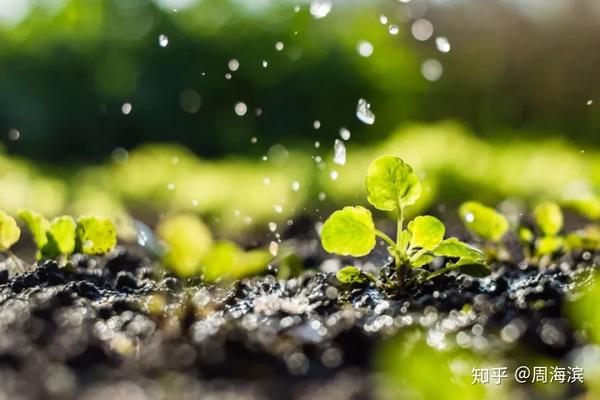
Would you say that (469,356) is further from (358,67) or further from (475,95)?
(475,95)

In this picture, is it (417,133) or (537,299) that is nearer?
(537,299)

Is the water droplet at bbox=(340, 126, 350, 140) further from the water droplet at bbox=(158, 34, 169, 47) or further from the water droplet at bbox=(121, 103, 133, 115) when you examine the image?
the water droplet at bbox=(121, 103, 133, 115)

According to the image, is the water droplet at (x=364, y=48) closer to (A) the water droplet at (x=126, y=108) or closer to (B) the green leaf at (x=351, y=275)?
(A) the water droplet at (x=126, y=108)

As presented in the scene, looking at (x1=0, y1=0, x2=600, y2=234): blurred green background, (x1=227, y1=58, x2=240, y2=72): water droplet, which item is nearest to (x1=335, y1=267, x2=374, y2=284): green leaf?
(x1=0, y1=0, x2=600, y2=234): blurred green background

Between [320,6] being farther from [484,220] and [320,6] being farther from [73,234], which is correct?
[73,234]

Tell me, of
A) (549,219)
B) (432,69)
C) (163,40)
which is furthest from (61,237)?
(432,69)

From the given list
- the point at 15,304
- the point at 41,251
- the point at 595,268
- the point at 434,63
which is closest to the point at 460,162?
the point at 595,268

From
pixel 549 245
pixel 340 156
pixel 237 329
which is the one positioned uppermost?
pixel 340 156
